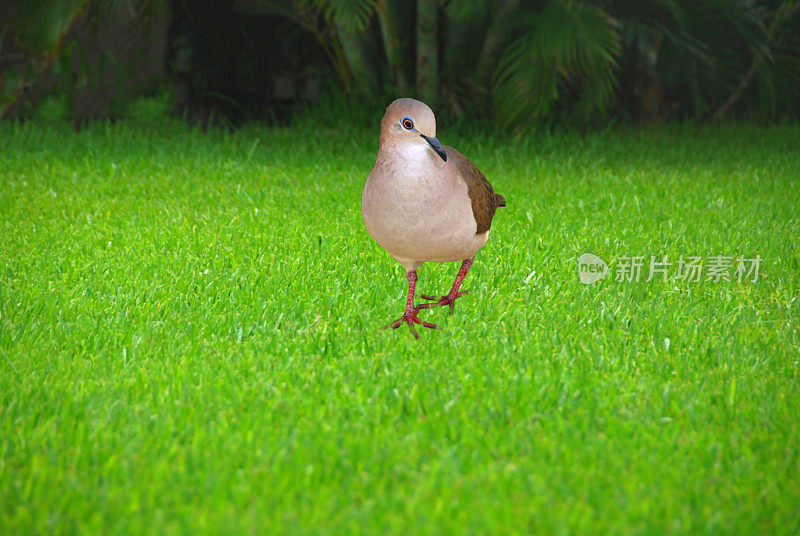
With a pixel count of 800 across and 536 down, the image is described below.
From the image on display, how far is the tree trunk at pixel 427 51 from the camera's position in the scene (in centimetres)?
929

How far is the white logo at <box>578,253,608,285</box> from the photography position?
4645mm

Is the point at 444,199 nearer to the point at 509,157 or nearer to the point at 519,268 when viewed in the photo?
the point at 519,268

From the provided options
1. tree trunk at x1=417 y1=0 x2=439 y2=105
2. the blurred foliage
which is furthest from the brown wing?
the blurred foliage

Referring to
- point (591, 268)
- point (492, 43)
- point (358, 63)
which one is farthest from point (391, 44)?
point (591, 268)

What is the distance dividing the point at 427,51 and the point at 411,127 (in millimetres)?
6355

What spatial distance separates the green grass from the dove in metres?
0.45

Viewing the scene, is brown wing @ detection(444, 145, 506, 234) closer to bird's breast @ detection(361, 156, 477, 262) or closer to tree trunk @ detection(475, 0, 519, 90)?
bird's breast @ detection(361, 156, 477, 262)

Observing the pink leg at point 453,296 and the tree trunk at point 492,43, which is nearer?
the pink leg at point 453,296

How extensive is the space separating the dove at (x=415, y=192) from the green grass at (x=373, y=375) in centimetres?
45

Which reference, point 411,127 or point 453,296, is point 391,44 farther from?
point 411,127

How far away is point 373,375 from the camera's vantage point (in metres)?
3.33

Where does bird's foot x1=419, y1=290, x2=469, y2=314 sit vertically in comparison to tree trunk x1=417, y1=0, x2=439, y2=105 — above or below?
below

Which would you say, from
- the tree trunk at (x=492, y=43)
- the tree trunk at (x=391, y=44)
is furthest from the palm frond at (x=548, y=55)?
the tree trunk at (x=391, y=44)

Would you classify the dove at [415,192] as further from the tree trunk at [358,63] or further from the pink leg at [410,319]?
the tree trunk at [358,63]
